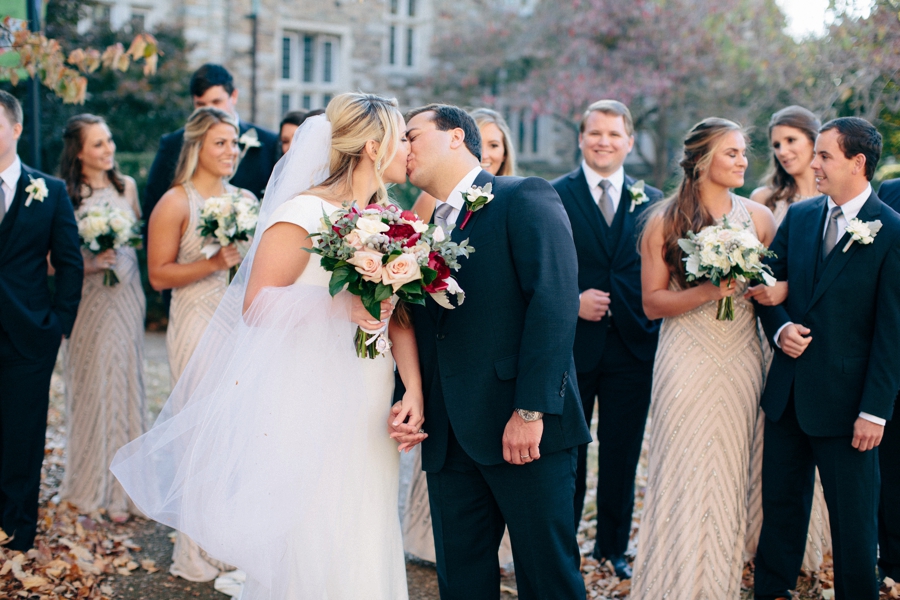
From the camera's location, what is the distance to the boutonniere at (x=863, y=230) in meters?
3.89

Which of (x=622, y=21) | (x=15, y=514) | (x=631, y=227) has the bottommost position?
(x=15, y=514)

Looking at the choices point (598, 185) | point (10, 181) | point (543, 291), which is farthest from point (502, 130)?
point (10, 181)

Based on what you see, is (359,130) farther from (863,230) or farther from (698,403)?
(863,230)

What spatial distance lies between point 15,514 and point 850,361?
4666mm

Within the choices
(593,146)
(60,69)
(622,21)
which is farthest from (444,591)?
(622,21)

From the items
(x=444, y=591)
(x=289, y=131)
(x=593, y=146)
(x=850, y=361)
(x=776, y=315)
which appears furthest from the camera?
(x=289, y=131)

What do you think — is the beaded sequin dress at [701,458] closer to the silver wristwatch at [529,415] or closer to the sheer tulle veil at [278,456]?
the silver wristwatch at [529,415]

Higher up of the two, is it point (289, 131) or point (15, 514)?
point (289, 131)

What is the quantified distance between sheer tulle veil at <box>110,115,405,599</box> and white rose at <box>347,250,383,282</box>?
17.9 inches

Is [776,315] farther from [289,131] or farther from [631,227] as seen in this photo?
[289,131]

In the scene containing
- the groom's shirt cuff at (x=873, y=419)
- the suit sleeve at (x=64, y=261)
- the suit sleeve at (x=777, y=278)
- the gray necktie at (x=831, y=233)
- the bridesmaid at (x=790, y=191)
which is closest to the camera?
the groom's shirt cuff at (x=873, y=419)

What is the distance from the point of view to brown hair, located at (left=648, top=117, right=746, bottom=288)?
4414mm

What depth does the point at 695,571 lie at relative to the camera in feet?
13.8

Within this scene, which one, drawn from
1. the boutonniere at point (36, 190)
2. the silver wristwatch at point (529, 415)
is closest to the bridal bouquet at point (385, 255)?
the silver wristwatch at point (529, 415)
